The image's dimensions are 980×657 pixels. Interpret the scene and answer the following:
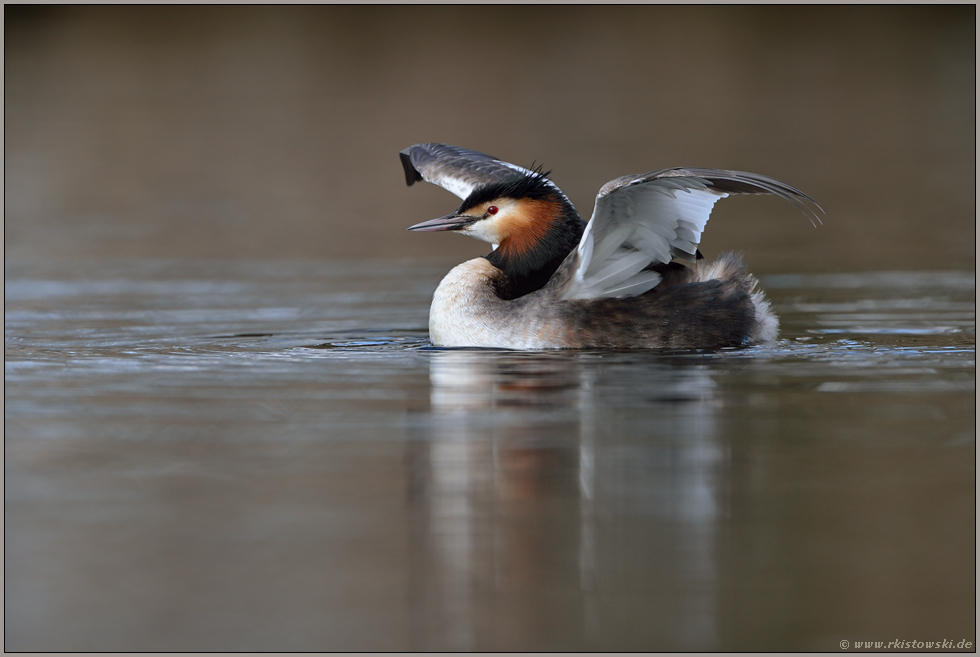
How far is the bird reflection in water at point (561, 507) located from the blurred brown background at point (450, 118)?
17.4 ft

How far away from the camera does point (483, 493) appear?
5.02 metres

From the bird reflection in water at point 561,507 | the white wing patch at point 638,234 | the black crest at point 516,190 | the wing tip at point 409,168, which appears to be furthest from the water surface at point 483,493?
the wing tip at point 409,168

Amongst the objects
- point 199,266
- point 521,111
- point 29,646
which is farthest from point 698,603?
point 521,111

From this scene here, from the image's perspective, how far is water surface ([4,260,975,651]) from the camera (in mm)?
3922

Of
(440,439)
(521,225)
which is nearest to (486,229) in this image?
(521,225)

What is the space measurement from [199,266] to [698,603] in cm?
874

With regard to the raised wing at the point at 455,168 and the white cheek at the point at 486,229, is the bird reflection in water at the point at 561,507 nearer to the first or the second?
the white cheek at the point at 486,229

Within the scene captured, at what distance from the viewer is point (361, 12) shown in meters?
36.7

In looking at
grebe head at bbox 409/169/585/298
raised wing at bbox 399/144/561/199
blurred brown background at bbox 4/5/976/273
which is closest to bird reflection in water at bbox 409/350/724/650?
grebe head at bbox 409/169/585/298

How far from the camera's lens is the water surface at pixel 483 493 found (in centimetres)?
392

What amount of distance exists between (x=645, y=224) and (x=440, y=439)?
2701mm

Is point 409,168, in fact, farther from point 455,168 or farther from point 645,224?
point 645,224

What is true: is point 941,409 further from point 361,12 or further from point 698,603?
point 361,12

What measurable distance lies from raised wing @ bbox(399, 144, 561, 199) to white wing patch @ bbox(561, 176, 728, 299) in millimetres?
1598
